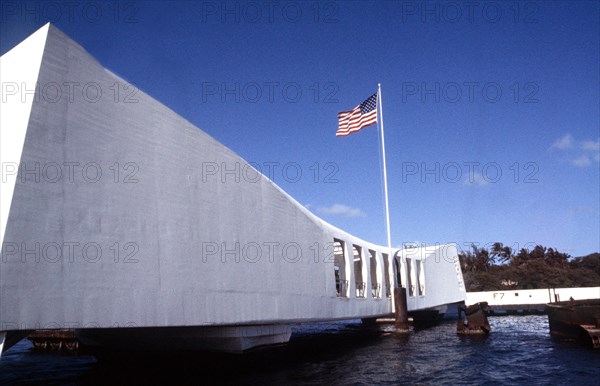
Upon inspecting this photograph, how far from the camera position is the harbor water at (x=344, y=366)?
1246cm

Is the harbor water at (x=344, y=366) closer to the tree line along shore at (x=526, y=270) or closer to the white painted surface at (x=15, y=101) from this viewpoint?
the white painted surface at (x=15, y=101)

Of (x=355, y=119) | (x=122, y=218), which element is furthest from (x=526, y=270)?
(x=122, y=218)

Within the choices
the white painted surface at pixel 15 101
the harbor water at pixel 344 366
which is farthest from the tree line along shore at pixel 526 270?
the white painted surface at pixel 15 101

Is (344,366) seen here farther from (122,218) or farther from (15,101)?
(15,101)

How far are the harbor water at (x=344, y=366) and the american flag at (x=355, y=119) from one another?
1099cm

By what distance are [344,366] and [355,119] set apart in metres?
13.2

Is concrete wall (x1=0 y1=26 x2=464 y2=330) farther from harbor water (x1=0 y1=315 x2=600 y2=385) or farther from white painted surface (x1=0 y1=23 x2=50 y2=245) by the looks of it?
harbor water (x1=0 y1=315 x2=600 y2=385)

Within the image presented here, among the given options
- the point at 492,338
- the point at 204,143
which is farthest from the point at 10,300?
the point at 492,338

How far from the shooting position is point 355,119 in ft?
78.4

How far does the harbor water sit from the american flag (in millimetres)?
10993

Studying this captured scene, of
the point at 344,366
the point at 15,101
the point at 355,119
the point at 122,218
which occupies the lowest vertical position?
the point at 344,366

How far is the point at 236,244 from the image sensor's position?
45.4ft

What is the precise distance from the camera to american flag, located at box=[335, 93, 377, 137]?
77.6 ft

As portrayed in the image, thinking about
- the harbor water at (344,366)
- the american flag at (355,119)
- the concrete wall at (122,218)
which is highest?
the american flag at (355,119)
